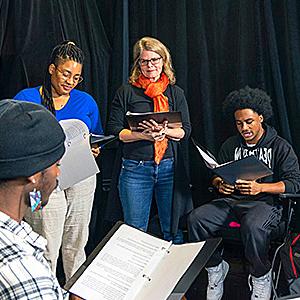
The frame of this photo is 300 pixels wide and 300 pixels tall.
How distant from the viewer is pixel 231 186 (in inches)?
104

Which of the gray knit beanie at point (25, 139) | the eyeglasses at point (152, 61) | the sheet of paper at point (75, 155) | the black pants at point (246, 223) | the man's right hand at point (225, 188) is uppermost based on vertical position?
the eyeglasses at point (152, 61)

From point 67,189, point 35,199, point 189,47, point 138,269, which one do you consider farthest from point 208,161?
point 35,199

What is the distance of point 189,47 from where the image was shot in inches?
131

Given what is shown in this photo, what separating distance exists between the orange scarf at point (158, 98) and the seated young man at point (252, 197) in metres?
0.36

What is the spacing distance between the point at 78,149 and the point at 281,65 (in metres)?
1.49

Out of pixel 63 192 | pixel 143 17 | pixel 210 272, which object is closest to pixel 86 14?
pixel 143 17

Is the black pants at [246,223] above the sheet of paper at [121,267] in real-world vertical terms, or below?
below

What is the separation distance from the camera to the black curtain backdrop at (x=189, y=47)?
289cm

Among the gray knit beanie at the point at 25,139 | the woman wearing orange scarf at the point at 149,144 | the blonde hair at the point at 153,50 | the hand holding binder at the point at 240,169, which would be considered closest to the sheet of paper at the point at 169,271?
the gray knit beanie at the point at 25,139

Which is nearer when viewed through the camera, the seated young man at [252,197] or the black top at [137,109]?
the seated young man at [252,197]

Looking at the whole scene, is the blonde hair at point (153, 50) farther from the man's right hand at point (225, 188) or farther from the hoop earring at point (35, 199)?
the hoop earring at point (35, 199)

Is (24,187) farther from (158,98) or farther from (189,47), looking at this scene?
(189,47)

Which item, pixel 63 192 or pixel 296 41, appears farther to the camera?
pixel 296 41

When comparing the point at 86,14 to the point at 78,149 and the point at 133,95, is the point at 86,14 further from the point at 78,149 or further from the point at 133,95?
the point at 78,149
